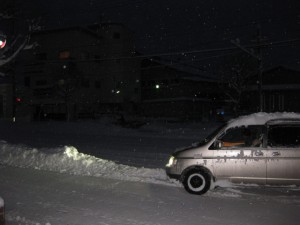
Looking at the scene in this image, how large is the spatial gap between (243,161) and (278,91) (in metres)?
37.7

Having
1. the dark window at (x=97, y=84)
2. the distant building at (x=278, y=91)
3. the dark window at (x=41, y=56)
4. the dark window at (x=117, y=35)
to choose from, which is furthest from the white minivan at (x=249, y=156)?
the dark window at (x=41, y=56)

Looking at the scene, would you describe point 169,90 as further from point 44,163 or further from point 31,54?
point 44,163

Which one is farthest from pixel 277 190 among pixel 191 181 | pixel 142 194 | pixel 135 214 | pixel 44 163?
pixel 44 163

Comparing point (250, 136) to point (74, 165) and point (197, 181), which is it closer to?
point (197, 181)

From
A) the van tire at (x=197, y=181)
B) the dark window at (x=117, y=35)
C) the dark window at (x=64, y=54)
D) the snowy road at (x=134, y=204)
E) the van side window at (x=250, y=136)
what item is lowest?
the snowy road at (x=134, y=204)

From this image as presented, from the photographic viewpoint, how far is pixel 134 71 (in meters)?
54.9

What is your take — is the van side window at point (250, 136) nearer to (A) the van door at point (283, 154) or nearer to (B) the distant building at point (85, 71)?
(A) the van door at point (283, 154)

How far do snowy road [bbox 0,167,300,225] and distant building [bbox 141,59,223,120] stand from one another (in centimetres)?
3895

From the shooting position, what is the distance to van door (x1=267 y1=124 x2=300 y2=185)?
8648 millimetres

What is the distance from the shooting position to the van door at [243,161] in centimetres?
882

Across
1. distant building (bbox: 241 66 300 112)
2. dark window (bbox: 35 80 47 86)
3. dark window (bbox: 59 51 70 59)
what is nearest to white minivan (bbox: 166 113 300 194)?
distant building (bbox: 241 66 300 112)

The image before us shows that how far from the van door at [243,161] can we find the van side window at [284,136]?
242mm

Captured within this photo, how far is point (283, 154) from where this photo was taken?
28.6 feet

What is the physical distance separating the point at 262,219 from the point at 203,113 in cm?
4508
